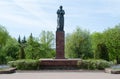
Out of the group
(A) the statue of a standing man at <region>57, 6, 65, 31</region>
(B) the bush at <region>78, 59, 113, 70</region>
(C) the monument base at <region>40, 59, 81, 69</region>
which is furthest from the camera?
(A) the statue of a standing man at <region>57, 6, 65, 31</region>

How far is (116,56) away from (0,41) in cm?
2602

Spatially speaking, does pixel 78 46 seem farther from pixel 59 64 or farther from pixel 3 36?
pixel 59 64

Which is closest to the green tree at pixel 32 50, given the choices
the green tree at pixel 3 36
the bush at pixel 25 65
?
the green tree at pixel 3 36

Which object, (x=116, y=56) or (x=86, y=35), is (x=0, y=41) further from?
(x=116, y=56)

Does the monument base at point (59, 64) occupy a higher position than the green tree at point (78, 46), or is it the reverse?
the green tree at point (78, 46)

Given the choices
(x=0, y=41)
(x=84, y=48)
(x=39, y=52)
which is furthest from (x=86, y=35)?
(x=0, y=41)

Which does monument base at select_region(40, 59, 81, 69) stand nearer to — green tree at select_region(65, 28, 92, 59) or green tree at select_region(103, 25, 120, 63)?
green tree at select_region(65, 28, 92, 59)

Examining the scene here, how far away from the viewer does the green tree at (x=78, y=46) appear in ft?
197

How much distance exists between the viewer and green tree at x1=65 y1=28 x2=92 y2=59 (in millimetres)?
59969

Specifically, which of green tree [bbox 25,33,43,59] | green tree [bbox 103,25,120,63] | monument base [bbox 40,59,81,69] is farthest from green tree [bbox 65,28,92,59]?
monument base [bbox 40,59,81,69]

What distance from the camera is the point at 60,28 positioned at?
34.4m

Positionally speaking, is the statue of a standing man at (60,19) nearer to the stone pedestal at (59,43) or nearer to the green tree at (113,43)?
the stone pedestal at (59,43)

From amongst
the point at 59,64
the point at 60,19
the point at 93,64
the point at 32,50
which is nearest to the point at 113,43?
the point at 32,50

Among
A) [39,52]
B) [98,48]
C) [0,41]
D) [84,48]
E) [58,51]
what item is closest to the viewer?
[58,51]
